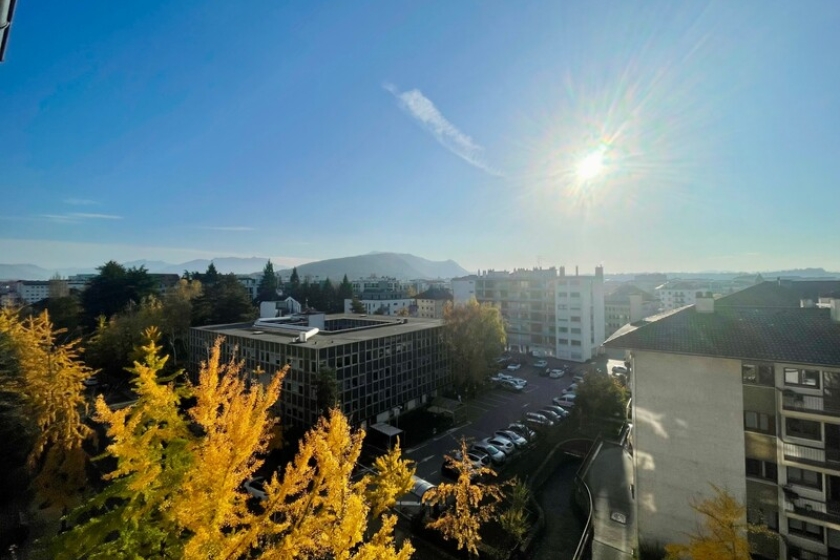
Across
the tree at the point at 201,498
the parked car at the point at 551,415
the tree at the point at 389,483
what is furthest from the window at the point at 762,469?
the parked car at the point at 551,415

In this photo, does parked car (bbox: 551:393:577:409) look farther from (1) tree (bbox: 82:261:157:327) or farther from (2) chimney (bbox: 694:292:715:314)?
(1) tree (bbox: 82:261:157:327)

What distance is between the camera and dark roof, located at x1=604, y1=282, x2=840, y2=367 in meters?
12.1

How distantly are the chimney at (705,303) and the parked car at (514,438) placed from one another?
13.3m

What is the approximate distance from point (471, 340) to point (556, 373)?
615 inches

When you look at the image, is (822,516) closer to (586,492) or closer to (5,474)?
(586,492)

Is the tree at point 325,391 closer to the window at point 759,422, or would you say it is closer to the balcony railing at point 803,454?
the window at point 759,422

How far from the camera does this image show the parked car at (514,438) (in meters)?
23.8

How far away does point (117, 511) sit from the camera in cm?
652

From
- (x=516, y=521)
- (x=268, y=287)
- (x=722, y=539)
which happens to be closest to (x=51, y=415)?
(x=516, y=521)

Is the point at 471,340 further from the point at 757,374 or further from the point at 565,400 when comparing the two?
the point at 757,374

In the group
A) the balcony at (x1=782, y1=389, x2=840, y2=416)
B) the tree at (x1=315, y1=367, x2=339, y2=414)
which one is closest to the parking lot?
the tree at (x1=315, y1=367, x2=339, y2=414)

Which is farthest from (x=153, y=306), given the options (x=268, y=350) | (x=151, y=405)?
(x=151, y=405)

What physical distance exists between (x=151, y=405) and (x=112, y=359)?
37012 millimetres

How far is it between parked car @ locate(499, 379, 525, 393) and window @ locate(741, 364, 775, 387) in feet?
79.1
